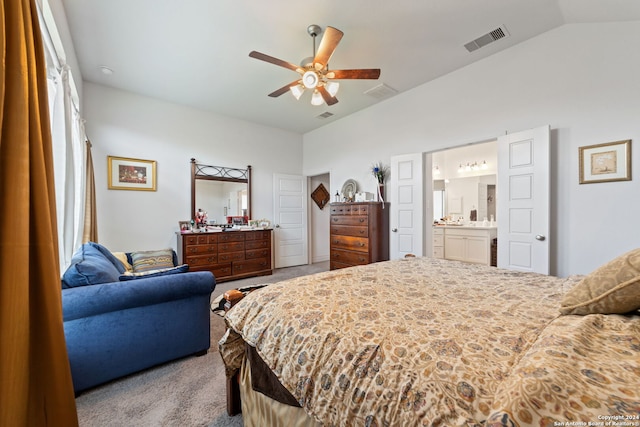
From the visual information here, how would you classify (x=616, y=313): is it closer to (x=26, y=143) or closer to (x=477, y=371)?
(x=477, y=371)

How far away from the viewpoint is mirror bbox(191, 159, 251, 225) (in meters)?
4.78

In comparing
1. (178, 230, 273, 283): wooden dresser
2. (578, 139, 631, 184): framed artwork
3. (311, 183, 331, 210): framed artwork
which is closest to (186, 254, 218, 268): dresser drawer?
(178, 230, 273, 283): wooden dresser

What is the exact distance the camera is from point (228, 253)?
15.1 feet

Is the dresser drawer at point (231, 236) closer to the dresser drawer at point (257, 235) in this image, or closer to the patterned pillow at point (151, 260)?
the dresser drawer at point (257, 235)

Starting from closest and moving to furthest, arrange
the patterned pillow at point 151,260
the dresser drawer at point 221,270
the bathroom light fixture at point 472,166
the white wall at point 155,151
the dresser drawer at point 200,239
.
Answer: the patterned pillow at point 151,260
the white wall at point 155,151
the dresser drawer at point 200,239
the dresser drawer at point 221,270
the bathroom light fixture at point 472,166

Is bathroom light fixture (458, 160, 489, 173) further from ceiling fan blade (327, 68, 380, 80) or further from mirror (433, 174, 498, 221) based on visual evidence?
ceiling fan blade (327, 68, 380, 80)

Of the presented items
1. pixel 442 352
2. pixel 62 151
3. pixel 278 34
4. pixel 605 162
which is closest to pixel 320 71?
pixel 278 34

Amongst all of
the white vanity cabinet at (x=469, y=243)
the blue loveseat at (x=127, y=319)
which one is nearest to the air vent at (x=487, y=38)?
the white vanity cabinet at (x=469, y=243)

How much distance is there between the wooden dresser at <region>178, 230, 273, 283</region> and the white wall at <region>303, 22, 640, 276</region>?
145 inches

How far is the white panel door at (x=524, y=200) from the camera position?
2.76m

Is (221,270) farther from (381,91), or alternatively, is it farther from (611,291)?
(611,291)

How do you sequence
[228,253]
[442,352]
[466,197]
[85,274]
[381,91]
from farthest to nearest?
[466,197], [228,253], [381,91], [85,274], [442,352]

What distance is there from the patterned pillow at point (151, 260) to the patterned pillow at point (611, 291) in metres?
4.31

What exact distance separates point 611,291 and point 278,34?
3269 millimetres
